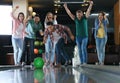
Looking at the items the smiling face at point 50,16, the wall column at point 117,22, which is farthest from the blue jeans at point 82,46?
the wall column at point 117,22

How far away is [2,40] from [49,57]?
5491 mm

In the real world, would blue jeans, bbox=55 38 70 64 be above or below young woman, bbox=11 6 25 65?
below

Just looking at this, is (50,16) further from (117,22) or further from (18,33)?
(117,22)

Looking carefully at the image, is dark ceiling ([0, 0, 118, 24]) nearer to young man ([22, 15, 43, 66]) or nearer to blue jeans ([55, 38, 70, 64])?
young man ([22, 15, 43, 66])

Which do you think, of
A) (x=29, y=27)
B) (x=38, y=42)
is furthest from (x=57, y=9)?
(x=29, y=27)

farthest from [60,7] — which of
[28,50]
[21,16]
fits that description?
[21,16]

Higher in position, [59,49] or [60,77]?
[59,49]

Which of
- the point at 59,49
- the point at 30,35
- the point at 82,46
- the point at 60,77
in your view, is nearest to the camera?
the point at 60,77

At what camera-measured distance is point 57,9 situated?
16.9 m

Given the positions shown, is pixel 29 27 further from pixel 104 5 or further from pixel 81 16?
pixel 104 5

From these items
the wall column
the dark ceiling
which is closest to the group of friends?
the dark ceiling

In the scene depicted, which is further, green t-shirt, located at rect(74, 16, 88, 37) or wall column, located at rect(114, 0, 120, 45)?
wall column, located at rect(114, 0, 120, 45)

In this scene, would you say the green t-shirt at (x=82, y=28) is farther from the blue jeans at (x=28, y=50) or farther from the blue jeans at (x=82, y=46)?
the blue jeans at (x=28, y=50)

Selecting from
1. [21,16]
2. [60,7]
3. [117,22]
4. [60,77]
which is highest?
[60,7]
